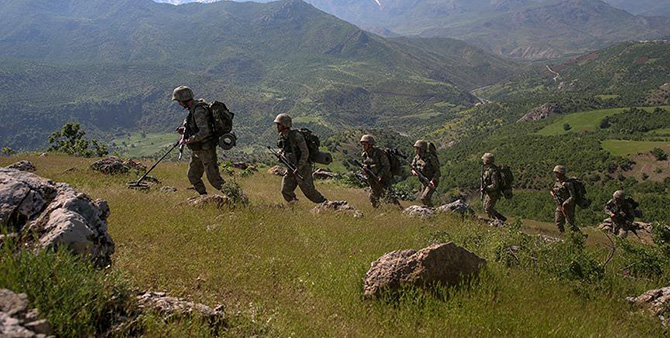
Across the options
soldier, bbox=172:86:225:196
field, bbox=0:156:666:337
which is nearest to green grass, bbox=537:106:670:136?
soldier, bbox=172:86:225:196

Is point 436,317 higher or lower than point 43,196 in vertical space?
lower

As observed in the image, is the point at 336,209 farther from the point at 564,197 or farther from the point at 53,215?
the point at 564,197

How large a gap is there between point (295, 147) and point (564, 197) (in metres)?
11.2

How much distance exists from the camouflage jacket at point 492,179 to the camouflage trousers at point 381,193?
3834 millimetres

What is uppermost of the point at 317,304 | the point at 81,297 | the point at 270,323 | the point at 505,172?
the point at 81,297

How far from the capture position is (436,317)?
3939mm

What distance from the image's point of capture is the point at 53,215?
3654mm

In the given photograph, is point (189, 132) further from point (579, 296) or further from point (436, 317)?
point (579, 296)

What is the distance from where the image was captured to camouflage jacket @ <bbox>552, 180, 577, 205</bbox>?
47.9ft

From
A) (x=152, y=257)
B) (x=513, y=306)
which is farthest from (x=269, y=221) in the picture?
(x=513, y=306)

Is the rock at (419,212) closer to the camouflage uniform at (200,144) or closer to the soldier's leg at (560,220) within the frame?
the camouflage uniform at (200,144)

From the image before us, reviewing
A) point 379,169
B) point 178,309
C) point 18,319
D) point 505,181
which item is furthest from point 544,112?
point 18,319

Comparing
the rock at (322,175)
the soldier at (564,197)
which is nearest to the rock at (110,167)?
the rock at (322,175)

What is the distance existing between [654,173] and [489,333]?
9210 centimetres
